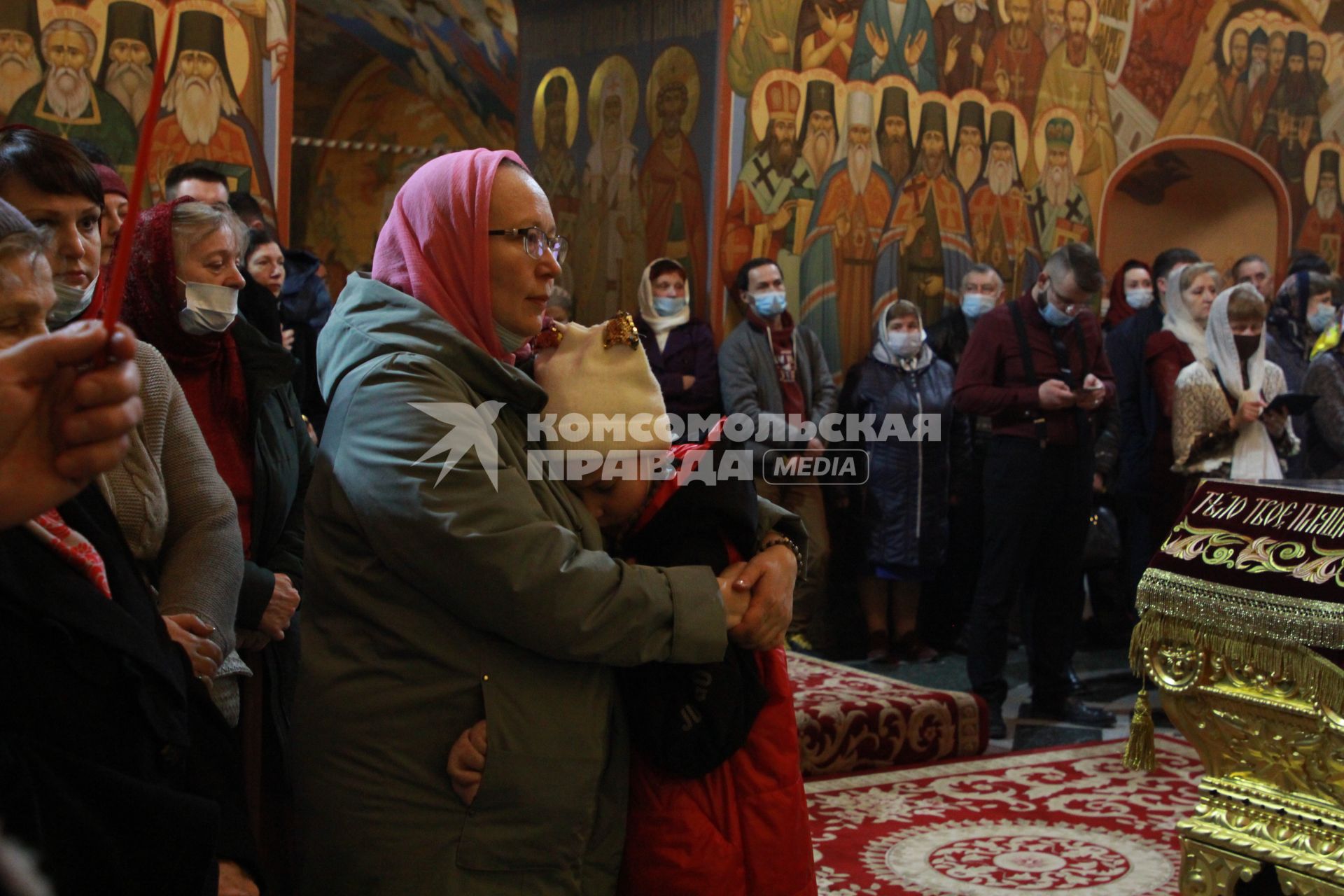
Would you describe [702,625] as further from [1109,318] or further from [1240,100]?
[1240,100]

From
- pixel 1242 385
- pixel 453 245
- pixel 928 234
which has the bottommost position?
pixel 1242 385

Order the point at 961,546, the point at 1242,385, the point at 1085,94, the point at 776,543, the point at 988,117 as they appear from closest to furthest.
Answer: the point at 776,543 → the point at 1242,385 → the point at 961,546 → the point at 988,117 → the point at 1085,94

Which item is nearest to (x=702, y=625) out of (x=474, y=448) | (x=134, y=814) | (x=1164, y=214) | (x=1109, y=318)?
(x=474, y=448)

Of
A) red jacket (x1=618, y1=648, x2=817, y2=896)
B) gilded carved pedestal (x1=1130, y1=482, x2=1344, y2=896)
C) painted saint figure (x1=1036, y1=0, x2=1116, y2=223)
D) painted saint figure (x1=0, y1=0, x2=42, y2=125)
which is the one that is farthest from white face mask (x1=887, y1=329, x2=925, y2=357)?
red jacket (x1=618, y1=648, x2=817, y2=896)

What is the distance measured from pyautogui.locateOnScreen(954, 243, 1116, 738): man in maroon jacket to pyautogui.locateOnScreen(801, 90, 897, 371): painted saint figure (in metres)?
2.61

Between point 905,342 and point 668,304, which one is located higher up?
point 668,304

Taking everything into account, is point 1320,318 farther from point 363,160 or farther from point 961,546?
point 363,160

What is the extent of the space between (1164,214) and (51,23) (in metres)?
10.0

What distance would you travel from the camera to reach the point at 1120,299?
920cm

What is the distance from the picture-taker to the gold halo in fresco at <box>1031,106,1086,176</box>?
961cm

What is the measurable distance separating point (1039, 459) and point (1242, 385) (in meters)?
1.14

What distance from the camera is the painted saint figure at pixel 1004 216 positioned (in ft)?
30.3

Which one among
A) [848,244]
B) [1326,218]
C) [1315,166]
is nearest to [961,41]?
[848,244]

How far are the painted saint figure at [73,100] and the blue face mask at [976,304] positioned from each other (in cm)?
491
